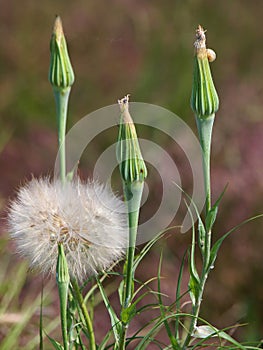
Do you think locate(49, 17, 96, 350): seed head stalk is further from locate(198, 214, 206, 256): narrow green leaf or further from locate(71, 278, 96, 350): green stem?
locate(198, 214, 206, 256): narrow green leaf

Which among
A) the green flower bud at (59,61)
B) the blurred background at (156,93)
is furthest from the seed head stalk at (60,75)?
the blurred background at (156,93)

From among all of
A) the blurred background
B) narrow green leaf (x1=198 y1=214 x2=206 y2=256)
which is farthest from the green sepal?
the blurred background

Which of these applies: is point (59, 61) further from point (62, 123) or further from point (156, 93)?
point (156, 93)

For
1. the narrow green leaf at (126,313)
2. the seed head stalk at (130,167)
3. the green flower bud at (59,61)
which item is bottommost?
the narrow green leaf at (126,313)

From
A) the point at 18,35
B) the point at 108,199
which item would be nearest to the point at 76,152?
the point at 18,35

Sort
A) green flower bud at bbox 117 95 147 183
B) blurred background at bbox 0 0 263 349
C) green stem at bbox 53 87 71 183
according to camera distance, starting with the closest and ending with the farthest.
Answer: green flower bud at bbox 117 95 147 183, green stem at bbox 53 87 71 183, blurred background at bbox 0 0 263 349

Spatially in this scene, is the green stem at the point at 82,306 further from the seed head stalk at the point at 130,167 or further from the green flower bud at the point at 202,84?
the green flower bud at the point at 202,84
